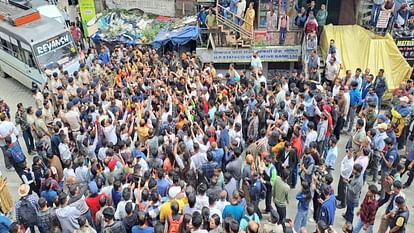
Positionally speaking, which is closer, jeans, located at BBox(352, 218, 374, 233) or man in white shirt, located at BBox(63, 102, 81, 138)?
jeans, located at BBox(352, 218, 374, 233)

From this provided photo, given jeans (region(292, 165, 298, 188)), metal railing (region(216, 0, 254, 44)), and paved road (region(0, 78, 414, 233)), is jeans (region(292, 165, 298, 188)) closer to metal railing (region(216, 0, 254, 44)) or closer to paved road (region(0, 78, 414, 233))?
paved road (region(0, 78, 414, 233))

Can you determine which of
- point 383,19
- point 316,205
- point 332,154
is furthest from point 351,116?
point 383,19

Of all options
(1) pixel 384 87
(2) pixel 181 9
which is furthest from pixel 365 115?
(2) pixel 181 9

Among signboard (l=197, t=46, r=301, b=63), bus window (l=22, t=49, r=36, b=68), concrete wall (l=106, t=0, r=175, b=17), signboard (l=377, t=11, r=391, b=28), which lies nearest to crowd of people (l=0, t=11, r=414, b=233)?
bus window (l=22, t=49, r=36, b=68)

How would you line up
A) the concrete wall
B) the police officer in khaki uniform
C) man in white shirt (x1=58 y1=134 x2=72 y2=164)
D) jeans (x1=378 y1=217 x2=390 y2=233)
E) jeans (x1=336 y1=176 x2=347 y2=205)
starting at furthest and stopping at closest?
the concrete wall → man in white shirt (x1=58 y1=134 x2=72 y2=164) → jeans (x1=336 y1=176 x2=347 y2=205) → jeans (x1=378 y1=217 x2=390 y2=233) → the police officer in khaki uniform

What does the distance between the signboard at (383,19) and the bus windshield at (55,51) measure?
32.2ft

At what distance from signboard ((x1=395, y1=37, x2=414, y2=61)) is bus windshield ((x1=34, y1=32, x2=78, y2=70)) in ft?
34.0

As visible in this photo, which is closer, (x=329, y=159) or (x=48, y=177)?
(x=48, y=177)

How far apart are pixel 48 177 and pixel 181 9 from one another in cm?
1026

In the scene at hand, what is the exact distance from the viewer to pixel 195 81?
12.6m

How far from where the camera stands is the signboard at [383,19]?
595 inches

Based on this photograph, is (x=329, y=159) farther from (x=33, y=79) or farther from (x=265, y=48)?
(x=33, y=79)

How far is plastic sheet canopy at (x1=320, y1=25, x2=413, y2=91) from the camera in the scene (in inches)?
567

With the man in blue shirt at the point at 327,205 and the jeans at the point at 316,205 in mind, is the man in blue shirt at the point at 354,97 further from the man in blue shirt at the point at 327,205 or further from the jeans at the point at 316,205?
the man in blue shirt at the point at 327,205
